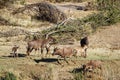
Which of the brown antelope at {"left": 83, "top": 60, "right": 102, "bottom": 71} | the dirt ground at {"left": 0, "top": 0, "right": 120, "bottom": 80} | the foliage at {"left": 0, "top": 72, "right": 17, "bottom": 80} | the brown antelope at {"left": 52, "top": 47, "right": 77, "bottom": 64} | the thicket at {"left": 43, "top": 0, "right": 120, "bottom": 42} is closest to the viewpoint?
the foliage at {"left": 0, "top": 72, "right": 17, "bottom": 80}

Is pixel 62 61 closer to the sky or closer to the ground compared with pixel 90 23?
closer to the ground

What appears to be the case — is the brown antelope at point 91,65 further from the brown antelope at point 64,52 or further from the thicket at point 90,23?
the thicket at point 90,23

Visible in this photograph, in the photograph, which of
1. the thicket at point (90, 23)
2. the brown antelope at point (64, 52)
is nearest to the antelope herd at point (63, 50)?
the brown antelope at point (64, 52)

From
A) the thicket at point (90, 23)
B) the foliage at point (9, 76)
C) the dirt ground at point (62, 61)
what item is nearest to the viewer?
the foliage at point (9, 76)

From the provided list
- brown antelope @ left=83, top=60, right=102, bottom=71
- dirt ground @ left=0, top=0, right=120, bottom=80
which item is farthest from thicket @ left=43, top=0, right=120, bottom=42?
brown antelope @ left=83, top=60, right=102, bottom=71

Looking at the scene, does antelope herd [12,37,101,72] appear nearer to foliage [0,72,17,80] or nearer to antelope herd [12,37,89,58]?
antelope herd [12,37,89,58]

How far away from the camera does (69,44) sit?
16.3 m

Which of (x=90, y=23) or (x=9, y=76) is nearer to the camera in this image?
(x=9, y=76)

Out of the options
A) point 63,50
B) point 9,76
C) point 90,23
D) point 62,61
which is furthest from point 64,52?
point 90,23

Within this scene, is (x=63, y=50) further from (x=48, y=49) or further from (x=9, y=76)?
(x=9, y=76)

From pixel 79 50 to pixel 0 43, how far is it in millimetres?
3011

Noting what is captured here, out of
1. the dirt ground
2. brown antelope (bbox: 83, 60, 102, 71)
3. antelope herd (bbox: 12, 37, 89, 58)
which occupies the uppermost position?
antelope herd (bbox: 12, 37, 89, 58)

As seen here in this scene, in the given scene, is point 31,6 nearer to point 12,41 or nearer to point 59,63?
point 12,41

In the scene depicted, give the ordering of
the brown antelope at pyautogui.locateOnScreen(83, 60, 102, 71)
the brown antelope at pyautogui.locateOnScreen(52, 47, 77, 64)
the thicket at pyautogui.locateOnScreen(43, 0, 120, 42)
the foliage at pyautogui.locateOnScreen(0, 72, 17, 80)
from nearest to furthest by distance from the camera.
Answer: the foliage at pyautogui.locateOnScreen(0, 72, 17, 80), the brown antelope at pyautogui.locateOnScreen(83, 60, 102, 71), the brown antelope at pyautogui.locateOnScreen(52, 47, 77, 64), the thicket at pyautogui.locateOnScreen(43, 0, 120, 42)
